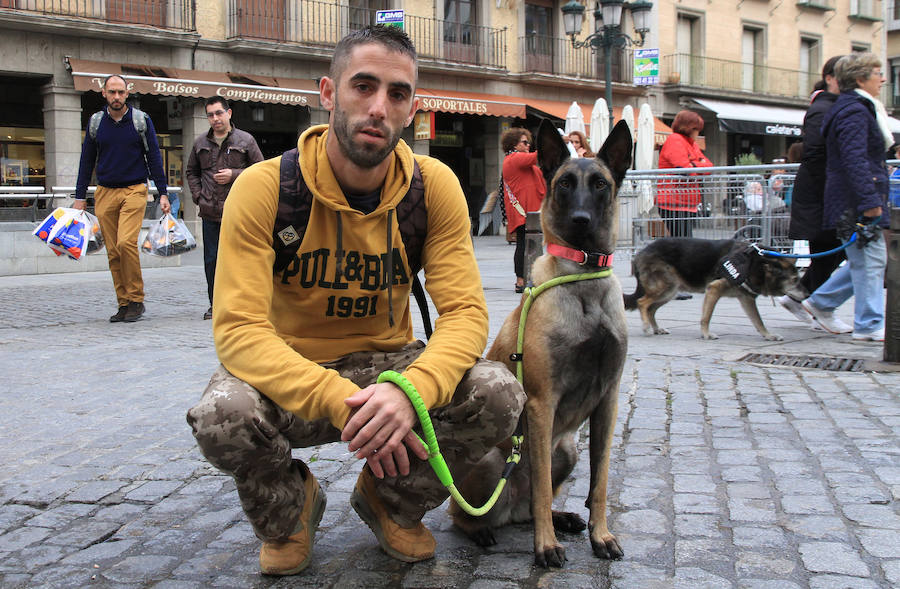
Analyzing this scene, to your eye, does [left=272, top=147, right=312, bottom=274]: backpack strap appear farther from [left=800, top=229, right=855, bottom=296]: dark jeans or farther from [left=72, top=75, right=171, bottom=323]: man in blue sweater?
[left=72, top=75, right=171, bottom=323]: man in blue sweater

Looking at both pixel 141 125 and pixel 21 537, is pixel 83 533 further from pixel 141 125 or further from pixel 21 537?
pixel 141 125

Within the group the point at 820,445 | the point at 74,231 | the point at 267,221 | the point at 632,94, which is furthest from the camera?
the point at 632,94

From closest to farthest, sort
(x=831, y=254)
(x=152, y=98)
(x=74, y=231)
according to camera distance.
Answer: (x=831, y=254), (x=74, y=231), (x=152, y=98)

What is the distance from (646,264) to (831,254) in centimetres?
153

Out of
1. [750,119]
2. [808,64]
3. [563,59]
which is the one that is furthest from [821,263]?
[808,64]

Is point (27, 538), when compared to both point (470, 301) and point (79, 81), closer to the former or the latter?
point (470, 301)

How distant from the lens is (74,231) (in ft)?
27.3

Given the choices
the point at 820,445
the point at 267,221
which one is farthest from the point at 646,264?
the point at 267,221

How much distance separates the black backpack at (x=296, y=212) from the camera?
273cm

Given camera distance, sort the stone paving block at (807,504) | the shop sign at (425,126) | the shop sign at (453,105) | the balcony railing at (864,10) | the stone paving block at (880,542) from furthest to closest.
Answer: the balcony railing at (864,10) → the shop sign at (425,126) → the shop sign at (453,105) → the stone paving block at (807,504) → the stone paving block at (880,542)

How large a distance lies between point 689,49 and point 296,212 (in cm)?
3198

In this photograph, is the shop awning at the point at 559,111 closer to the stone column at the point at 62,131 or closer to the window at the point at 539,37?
the window at the point at 539,37

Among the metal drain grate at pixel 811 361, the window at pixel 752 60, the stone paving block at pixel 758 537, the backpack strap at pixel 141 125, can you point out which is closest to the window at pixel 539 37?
the window at pixel 752 60

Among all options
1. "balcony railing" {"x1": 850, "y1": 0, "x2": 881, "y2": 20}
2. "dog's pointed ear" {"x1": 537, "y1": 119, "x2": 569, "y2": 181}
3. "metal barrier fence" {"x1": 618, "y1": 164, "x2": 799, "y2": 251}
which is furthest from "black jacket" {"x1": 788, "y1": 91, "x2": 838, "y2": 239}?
"balcony railing" {"x1": 850, "y1": 0, "x2": 881, "y2": 20}
